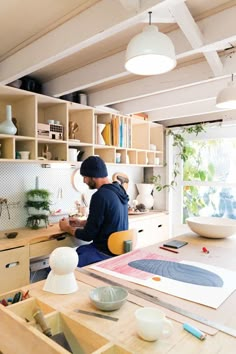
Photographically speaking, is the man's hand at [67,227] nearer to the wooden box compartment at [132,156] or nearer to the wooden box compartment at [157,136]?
the wooden box compartment at [132,156]

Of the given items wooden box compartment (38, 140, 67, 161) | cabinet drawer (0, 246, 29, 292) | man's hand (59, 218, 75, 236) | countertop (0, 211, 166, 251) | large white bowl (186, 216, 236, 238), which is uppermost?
wooden box compartment (38, 140, 67, 161)

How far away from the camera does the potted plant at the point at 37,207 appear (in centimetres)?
282

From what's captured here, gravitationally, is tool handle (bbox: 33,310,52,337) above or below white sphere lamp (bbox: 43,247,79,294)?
below

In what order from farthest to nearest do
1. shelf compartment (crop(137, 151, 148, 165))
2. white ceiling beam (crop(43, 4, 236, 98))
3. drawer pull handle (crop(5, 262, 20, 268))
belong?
shelf compartment (crop(137, 151, 148, 165)), drawer pull handle (crop(5, 262, 20, 268)), white ceiling beam (crop(43, 4, 236, 98))

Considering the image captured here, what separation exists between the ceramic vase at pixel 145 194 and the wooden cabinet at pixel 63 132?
0.38m

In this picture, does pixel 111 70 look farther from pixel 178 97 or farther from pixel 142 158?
pixel 142 158

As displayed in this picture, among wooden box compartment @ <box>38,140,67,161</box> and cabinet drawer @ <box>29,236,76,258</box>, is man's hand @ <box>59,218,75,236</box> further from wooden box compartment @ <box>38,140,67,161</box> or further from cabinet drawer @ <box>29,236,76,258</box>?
wooden box compartment @ <box>38,140,67,161</box>

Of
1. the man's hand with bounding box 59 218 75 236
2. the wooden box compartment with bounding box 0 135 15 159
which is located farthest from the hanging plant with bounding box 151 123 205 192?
the wooden box compartment with bounding box 0 135 15 159

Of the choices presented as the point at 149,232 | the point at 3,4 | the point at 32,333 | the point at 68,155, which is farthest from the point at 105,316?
the point at 149,232

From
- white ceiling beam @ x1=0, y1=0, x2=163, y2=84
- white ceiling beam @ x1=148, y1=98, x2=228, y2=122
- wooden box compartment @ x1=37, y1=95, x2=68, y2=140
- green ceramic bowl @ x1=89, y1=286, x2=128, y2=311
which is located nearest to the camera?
green ceramic bowl @ x1=89, y1=286, x2=128, y2=311

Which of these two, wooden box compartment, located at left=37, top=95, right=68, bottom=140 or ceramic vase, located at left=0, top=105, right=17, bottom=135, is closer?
ceramic vase, located at left=0, top=105, right=17, bottom=135

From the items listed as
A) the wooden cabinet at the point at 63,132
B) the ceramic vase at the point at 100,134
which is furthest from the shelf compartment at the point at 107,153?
the ceramic vase at the point at 100,134

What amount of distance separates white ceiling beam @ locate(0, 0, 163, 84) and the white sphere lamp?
3.94 ft

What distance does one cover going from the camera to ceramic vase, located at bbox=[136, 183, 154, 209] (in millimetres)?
4246
